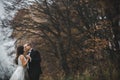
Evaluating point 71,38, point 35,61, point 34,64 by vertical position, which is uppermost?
point 71,38

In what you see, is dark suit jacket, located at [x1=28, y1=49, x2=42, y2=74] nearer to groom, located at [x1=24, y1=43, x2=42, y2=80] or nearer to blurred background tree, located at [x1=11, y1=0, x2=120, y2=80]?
groom, located at [x1=24, y1=43, x2=42, y2=80]

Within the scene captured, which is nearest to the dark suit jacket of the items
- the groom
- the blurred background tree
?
the groom

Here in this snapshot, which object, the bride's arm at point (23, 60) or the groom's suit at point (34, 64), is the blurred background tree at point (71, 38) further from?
the bride's arm at point (23, 60)

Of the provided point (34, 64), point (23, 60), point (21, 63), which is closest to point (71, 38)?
point (21, 63)

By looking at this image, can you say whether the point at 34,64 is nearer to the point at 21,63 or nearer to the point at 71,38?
the point at 21,63

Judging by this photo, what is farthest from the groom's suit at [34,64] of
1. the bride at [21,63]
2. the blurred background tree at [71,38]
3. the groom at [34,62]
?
the blurred background tree at [71,38]

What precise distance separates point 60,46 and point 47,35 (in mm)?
3419

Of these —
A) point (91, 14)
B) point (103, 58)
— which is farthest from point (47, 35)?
point (103, 58)

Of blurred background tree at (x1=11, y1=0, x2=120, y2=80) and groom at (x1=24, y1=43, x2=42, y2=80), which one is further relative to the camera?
blurred background tree at (x1=11, y1=0, x2=120, y2=80)

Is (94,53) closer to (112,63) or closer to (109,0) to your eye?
(112,63)

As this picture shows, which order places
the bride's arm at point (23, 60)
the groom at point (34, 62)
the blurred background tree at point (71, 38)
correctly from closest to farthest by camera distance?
1. the groom at point (34, 62)
2. the bride's arm at point (23, 60)
3. the blurred background tree at point (71, 38)

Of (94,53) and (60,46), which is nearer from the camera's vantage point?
(94,53)

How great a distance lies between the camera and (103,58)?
818 inches

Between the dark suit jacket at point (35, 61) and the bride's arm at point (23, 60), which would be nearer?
the dark suit jacket at point (35, 61)
